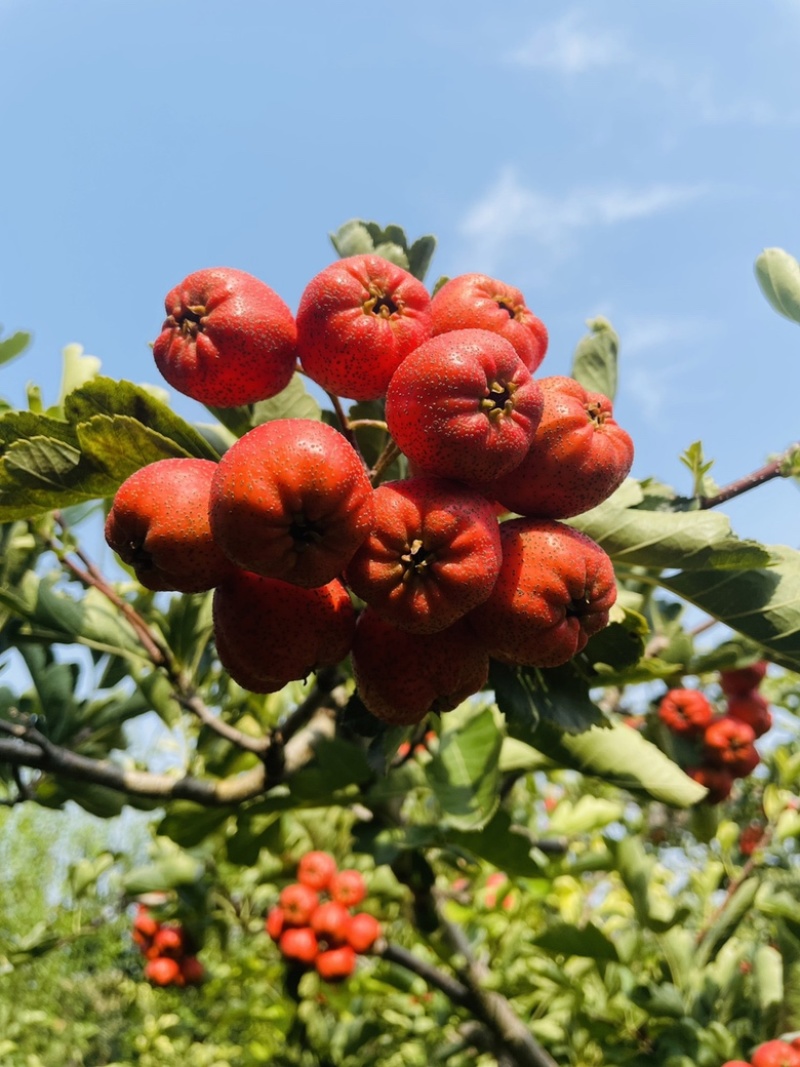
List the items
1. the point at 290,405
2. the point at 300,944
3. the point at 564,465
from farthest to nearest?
the point at 300,944, the point at 290,405, the point at 564,465

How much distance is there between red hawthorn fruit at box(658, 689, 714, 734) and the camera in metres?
3.24

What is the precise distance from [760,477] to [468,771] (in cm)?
89

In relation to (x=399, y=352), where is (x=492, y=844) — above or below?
below

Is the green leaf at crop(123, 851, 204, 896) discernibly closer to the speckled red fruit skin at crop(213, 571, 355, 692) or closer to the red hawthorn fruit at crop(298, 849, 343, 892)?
the red hawthorn fruit at crop(298, 849, 343, 892)

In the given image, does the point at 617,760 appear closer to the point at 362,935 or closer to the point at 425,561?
the point at 425,561

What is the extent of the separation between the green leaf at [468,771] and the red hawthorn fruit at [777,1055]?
134 cm

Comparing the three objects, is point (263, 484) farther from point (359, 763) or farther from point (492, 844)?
point (492, 844)

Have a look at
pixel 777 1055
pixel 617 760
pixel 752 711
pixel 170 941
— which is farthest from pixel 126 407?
pixel 170 941

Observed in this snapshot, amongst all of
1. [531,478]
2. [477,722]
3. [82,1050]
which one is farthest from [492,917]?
[82,1050]

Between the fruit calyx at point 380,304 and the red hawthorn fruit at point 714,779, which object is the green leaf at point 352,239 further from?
the red hawthorn fruit at point 714,779

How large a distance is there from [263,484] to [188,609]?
4.02 ft

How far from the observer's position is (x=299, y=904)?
11.8ft

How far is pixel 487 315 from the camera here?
1385 mm

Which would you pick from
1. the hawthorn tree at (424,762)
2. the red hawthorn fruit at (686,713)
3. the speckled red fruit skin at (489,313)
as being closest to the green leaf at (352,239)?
the hawthorn tree at (424,762)
